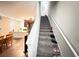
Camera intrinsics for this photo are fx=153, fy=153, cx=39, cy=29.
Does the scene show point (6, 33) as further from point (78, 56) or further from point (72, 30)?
point (78, 56)

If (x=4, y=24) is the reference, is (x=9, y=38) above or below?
below

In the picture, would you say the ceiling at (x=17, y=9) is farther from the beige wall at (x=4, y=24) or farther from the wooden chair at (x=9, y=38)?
the wooden chair at (x=9, y=38)

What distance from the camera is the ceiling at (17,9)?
10.0ft

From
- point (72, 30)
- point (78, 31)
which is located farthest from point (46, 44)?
point (78, 31)

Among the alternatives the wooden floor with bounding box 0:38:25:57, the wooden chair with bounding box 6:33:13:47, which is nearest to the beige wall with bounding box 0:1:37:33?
the wooden chair with bounding box 6:33:13:47

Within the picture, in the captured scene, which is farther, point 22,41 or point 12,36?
point 22,41

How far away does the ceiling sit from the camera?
10.0 ft

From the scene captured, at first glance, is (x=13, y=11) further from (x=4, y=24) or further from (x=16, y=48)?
(x=16, y=48)

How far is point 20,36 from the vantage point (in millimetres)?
3256

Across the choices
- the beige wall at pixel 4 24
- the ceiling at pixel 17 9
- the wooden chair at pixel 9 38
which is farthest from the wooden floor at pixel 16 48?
the ceiling at pixel 17 9

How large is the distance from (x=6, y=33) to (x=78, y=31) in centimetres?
145

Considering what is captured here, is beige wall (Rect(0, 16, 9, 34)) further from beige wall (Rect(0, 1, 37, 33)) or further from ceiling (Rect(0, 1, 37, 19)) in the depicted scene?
ceiling (Rect(0, 1, 37, 19))

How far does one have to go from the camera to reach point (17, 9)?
332 centimetres

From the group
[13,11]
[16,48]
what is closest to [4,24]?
[13,11]
